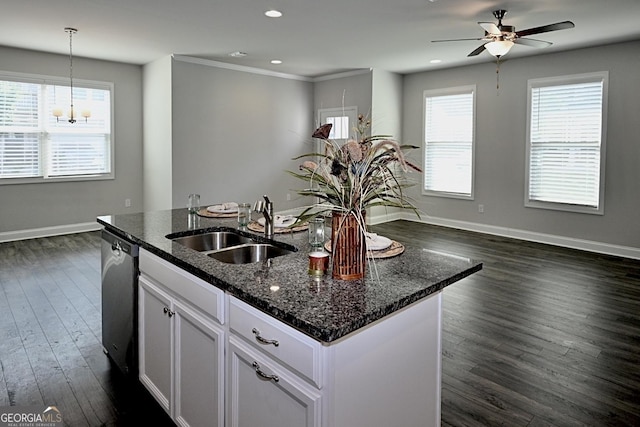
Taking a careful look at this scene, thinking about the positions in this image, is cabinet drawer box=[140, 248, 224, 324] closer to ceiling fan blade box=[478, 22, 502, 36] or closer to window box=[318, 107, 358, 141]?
ceiling fan blade box=[478, 22, 502, 36]

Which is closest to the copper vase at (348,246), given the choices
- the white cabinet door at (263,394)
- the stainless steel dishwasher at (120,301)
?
the white cabinet door at (263,394)

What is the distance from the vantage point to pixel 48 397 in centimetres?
236

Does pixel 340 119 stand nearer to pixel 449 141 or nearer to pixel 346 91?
pixel 346 91

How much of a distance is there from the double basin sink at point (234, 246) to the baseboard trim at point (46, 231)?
198 inches

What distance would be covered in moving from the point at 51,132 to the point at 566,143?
23.8 ft

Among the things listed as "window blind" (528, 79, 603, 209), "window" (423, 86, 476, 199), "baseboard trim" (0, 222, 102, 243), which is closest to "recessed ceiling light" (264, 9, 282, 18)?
"window" (423, 86, 476, 199)

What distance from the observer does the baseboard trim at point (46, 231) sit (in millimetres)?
6129

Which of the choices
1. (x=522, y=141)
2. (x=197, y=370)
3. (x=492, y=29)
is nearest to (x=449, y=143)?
(x=522, y=141)

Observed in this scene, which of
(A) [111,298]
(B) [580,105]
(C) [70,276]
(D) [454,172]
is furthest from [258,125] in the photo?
(A) [111,298]

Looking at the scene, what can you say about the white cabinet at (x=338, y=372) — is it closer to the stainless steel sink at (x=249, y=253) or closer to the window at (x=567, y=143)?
the stainless steel sink at (x=249, y=253)

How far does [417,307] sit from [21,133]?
6570mm

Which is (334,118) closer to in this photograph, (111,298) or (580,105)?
(580,105)

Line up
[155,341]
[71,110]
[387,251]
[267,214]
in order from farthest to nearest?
1. [71,110]
2. [267,214]
3. [155,341]
4. [387,251]

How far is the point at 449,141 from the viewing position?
730 cm
